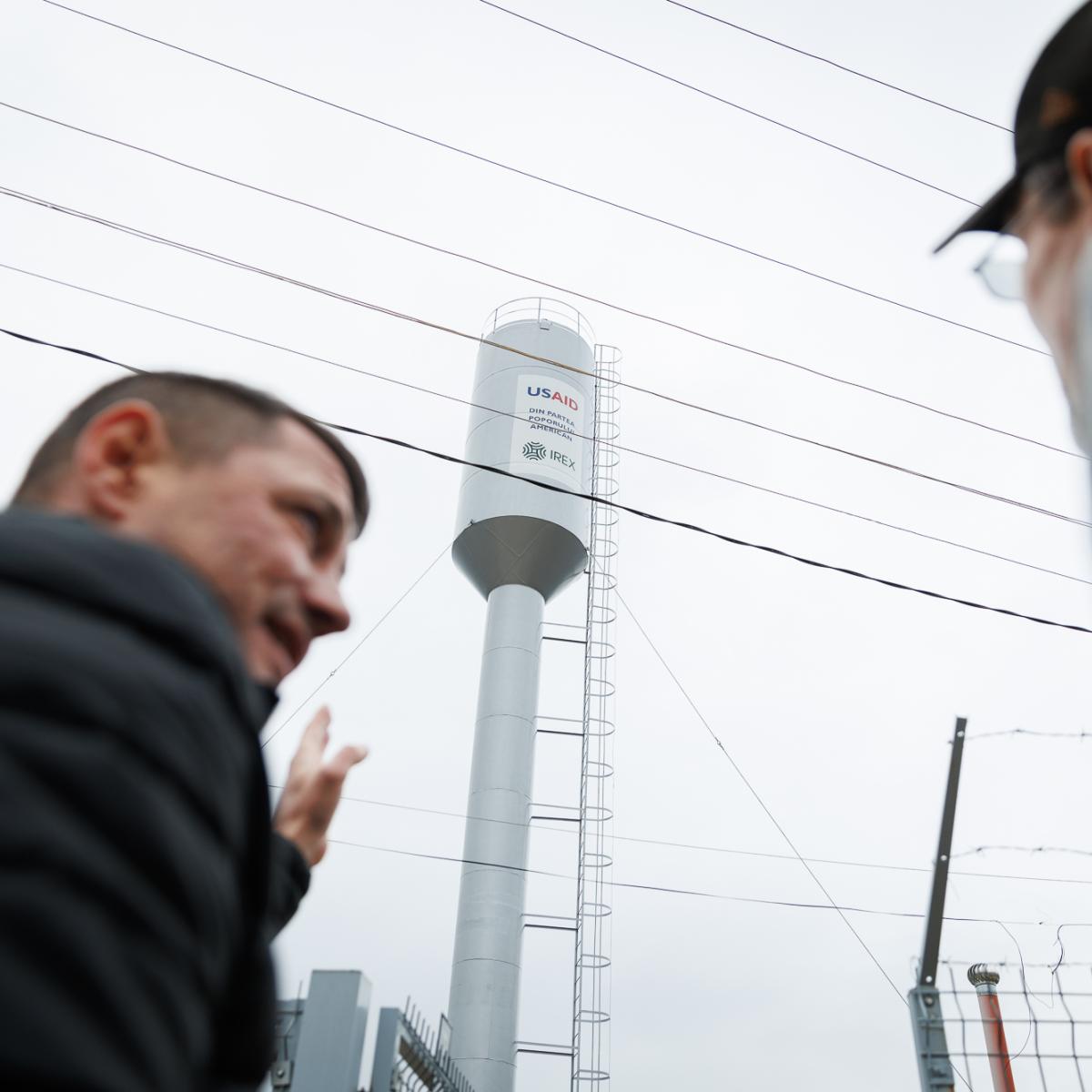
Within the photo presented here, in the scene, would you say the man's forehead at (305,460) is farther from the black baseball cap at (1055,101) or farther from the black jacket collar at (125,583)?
the black baseball cap at (1055,101)

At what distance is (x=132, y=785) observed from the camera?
0.64 m

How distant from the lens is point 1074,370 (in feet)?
4.41

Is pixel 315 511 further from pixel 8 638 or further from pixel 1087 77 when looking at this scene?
pixel 1087 77

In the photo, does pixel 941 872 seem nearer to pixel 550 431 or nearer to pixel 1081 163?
pixel 1081 163

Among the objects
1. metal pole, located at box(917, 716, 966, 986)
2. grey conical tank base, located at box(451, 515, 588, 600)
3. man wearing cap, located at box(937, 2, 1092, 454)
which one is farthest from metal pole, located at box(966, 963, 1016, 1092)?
man wearing cap, located at box(937, 2, 1092, 454)

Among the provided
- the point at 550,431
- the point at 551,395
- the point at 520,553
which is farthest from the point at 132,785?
the point at 551,395

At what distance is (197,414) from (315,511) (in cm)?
19

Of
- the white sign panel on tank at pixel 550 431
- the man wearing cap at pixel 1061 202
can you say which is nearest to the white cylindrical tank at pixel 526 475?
the white sign panel on tank at pixel 550 431

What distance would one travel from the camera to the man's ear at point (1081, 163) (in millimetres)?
1367

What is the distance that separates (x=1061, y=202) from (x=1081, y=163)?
67 millimetres

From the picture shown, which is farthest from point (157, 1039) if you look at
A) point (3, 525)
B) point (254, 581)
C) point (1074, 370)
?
point (1074, 370)

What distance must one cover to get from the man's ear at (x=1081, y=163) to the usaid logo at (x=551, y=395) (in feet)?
45.0

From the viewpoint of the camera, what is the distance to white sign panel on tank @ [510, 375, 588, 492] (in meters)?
14.4

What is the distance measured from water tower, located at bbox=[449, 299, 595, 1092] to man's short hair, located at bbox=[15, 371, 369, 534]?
456 inches
